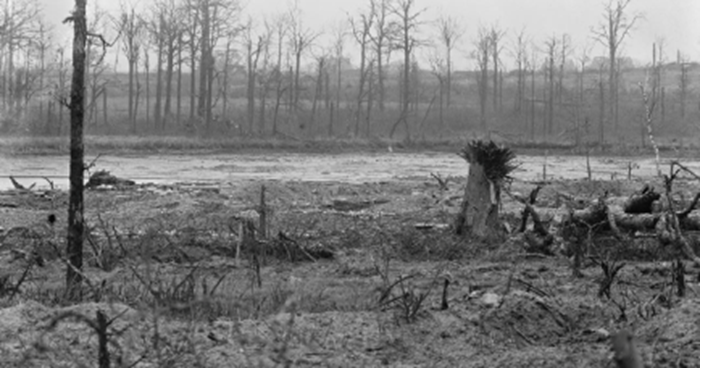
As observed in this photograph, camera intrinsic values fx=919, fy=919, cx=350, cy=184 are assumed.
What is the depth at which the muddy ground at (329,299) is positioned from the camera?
15.3ft

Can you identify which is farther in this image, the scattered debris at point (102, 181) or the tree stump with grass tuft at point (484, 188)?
the scattered debris at point (102, 181)

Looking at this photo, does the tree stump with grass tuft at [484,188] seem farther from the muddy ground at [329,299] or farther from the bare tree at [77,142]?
the bare tree at [77,142]

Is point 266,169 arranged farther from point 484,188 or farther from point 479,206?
point 484,188

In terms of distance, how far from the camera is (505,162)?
1029 centimetres

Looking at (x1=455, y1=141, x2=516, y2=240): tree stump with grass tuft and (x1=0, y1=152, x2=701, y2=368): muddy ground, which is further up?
(x1=455, y1=141, x2=516, y2=240): tree stump with grass tuft

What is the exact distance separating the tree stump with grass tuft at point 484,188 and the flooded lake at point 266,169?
13.9 m

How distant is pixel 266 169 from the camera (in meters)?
31.6

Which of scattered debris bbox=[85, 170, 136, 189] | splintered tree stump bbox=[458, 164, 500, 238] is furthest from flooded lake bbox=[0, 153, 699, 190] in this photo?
splintered tree stump bbox=[458, 164, 500, 238]

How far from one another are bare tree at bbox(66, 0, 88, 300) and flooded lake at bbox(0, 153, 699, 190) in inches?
629

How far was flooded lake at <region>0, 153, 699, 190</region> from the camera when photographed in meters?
26.4

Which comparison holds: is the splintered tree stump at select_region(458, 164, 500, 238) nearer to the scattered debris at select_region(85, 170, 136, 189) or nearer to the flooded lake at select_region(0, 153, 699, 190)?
the scattered debris at select_region(85, 170, 136, 189)

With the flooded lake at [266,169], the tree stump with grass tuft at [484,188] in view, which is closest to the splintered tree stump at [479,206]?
the tree stump with grass tuft at [484,188]

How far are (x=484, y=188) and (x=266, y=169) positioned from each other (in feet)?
71.1

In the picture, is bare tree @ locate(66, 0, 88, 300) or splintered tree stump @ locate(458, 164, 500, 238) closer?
bare tree @ locate(66, 0, 88, 300)
